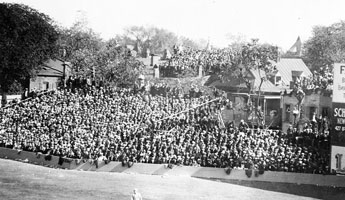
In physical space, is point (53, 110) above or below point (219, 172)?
above

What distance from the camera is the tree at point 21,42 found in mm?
37469

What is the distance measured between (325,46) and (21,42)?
22728 millimetres

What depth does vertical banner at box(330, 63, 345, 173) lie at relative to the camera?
1777 cm

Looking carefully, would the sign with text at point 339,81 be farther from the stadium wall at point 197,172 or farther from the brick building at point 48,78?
the brick building at point 48,78

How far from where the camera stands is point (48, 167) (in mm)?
25938

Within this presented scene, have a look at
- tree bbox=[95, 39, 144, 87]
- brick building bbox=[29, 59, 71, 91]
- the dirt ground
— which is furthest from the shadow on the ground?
brick building bbox=[29, 59, 71, 91]

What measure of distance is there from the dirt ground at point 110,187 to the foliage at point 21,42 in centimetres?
1593

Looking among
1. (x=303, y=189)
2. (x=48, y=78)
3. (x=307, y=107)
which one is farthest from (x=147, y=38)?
(x=303, y=189)

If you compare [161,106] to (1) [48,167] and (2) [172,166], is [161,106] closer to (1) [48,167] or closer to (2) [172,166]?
(2) [172,166]

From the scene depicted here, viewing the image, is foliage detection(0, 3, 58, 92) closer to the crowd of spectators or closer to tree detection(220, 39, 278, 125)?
the crowd of spectators

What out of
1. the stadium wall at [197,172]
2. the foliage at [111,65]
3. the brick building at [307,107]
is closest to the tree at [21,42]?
the foliage at [111,65]

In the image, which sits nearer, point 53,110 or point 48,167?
point 48,167

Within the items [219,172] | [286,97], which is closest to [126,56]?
[286,97]

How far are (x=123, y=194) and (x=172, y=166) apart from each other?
3.61 meters
